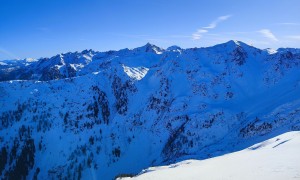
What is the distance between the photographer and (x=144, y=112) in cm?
16150

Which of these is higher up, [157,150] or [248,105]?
[248,105]

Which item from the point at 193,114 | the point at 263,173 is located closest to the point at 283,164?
the point at 263,173

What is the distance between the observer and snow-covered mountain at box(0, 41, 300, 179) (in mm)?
129250

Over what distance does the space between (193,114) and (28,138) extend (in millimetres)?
88967

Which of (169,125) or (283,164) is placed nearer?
(283,164)

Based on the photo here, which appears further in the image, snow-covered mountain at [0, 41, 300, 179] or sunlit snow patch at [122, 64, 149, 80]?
sunlit snow patch at [122, 64, 149, 80]

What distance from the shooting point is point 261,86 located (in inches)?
5822

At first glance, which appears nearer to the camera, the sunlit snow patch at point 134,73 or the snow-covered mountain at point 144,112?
the snow-covered mountain at point 144,112

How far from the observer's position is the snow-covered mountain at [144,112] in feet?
424

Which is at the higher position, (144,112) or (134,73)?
(134,73)

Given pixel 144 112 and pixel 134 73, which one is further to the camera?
pixel 134 73

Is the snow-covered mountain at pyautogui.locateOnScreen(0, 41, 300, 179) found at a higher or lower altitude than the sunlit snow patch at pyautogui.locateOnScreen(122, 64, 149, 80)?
lower

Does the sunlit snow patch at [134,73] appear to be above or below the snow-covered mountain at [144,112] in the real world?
above

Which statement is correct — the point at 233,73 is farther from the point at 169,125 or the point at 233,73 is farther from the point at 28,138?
the point at 28,138
